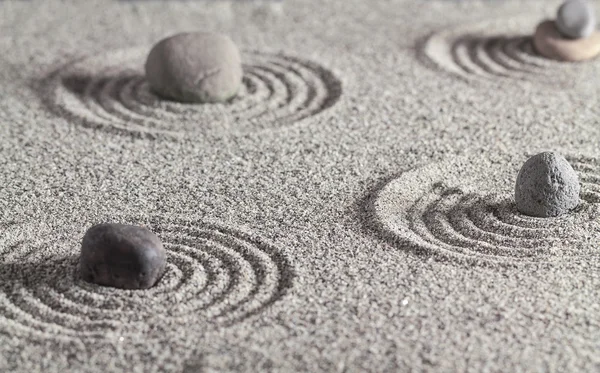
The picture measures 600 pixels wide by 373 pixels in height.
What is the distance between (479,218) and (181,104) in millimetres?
1536

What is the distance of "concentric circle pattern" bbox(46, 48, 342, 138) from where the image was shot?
4.10 m

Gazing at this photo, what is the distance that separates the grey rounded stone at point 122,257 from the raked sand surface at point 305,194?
5 cm

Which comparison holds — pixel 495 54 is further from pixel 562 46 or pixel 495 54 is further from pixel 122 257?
pixel 122 257

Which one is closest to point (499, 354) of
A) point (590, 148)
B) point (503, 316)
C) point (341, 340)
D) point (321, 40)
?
point (503, 316)

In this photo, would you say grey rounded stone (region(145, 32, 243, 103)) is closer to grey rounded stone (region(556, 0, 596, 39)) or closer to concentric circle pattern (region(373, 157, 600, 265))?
concentric circle pattern (region(373, 157, 600, 265))

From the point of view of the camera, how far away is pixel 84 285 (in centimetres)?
295

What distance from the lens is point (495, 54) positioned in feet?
16.1

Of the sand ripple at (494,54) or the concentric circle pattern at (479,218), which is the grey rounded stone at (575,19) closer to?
the sand ripple at (494,54)

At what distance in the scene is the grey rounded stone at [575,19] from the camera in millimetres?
4785

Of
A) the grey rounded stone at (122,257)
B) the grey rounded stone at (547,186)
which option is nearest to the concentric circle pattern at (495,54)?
the grey rounded stone at (547,186)

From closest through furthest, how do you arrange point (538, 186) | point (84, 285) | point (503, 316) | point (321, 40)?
point (503, 316), point (84, 285), point (538, 186), point (321, 40)

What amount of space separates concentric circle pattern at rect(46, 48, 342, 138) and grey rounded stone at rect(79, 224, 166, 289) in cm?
111

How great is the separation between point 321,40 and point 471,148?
143 cm

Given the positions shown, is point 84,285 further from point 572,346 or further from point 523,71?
point 523,71
